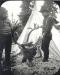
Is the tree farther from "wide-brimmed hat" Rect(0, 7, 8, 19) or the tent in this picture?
"wide-brimmed hat" Rect(0, 7, 8, 19)

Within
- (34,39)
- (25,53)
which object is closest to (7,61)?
(25,53)

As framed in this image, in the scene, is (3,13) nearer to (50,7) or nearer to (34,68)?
(50,7)

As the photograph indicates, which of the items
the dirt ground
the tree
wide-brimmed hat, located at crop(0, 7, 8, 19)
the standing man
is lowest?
the dirt ground

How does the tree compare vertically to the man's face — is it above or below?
above

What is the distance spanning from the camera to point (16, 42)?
7.03 ft

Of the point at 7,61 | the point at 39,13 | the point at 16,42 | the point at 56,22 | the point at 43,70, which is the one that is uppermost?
the point at 39,13

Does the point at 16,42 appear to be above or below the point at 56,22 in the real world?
below

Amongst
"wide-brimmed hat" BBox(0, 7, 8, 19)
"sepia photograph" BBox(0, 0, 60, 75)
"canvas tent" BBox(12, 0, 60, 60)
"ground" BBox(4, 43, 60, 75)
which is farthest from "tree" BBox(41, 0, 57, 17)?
"ground" BBox(4, 43, 60, 75)

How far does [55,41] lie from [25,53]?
48cm

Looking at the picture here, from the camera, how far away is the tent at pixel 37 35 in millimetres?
2164

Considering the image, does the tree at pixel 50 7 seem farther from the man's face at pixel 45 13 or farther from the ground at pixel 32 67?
the ground at pixel 32 67

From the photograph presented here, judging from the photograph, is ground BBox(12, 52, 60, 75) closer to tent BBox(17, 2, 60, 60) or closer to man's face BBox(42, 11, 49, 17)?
tent BBox(17, 2, 60, 60)

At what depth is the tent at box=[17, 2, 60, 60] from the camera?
2.16 metres

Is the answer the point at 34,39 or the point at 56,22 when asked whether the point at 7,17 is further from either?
the point at 56,22
